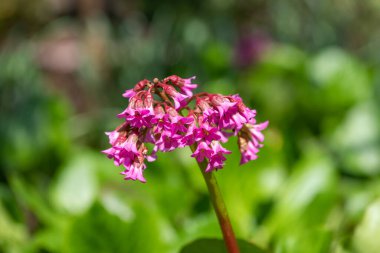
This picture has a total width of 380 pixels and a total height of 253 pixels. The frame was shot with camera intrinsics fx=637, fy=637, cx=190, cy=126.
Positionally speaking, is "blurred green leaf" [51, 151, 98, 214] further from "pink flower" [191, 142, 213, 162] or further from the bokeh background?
"pink flower" [191, 142, 213, 162]

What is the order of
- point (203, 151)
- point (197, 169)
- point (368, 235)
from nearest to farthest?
point (203, 151) < point (368, 235) < point (197, 169)

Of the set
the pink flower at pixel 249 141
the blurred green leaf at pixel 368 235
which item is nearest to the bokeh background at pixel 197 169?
the blurred green leaf at pixel 368 235

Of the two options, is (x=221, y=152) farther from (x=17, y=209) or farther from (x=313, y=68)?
(x=313, y=68)

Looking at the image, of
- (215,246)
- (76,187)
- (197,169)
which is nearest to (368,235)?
(215,246)

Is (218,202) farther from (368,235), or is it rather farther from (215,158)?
(368,235)

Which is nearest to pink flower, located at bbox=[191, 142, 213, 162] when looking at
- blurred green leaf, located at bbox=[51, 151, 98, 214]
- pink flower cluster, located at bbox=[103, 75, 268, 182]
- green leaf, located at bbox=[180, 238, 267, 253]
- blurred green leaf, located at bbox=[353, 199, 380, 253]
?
pink flower cluster, located at bbox=[103, 75, 268, 182]

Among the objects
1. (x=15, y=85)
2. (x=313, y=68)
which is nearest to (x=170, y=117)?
(x=313, y=68)
